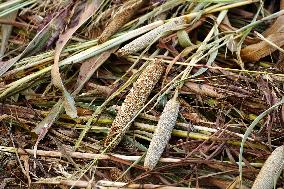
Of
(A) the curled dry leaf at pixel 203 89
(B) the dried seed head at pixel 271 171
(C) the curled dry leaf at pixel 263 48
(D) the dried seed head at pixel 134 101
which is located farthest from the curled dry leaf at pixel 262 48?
(B) the dried seed head at pixel 271 171

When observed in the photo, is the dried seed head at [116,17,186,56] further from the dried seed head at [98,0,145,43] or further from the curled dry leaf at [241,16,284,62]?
the curled dry leaf at [241,16,284,62]

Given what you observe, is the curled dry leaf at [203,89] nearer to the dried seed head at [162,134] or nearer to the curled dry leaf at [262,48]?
the dried seed head at [162,134]

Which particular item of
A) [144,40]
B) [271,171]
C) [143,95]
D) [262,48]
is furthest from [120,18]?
[271,171]

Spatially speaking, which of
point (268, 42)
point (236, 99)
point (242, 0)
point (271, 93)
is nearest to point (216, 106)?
point (236, 99)

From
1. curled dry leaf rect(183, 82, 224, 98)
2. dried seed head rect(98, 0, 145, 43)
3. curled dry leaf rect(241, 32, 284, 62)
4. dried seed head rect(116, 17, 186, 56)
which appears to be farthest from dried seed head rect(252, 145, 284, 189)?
dried seed head rect(98, 0, 145, 43)

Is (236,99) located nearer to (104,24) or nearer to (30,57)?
(104,24)

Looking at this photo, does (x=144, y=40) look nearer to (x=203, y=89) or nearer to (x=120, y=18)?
(x=120, y=18)
